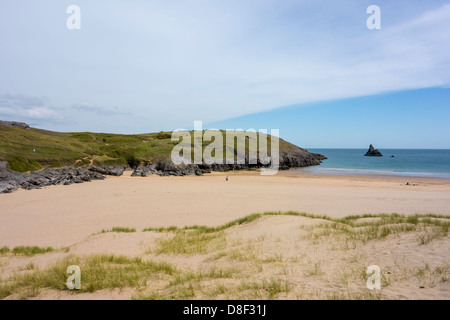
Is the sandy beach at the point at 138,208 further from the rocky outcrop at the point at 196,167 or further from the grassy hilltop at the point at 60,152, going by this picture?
the rocky outcrop at the point at 196,167

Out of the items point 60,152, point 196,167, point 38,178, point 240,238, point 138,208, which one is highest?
point 60,152

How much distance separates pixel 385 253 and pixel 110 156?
62078 mm

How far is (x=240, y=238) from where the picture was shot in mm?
12797

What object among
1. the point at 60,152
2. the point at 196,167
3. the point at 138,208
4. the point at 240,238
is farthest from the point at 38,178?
the point at 240,238

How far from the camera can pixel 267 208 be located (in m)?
22.9

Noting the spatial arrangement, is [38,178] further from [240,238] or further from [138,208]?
[240,238]

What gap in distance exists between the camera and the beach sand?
23.4 ft

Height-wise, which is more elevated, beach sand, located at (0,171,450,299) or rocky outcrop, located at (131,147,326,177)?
rocky outcrop, located at (131,147,326,177)

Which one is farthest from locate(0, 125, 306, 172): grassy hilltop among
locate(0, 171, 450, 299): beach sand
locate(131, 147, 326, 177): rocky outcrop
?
locate(0, 171, 450, 299): beach sand

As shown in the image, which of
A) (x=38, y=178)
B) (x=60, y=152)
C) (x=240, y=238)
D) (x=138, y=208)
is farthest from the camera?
(x=60, y=152)

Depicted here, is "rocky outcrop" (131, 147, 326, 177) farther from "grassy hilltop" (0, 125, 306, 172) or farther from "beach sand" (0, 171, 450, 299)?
"beach sand" (0, 171, 450, 299)

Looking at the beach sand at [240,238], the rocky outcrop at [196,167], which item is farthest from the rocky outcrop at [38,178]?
the rocky outcrop at [196,167]

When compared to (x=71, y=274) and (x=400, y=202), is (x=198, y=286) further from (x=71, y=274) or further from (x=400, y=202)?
(x=400, y=202)
